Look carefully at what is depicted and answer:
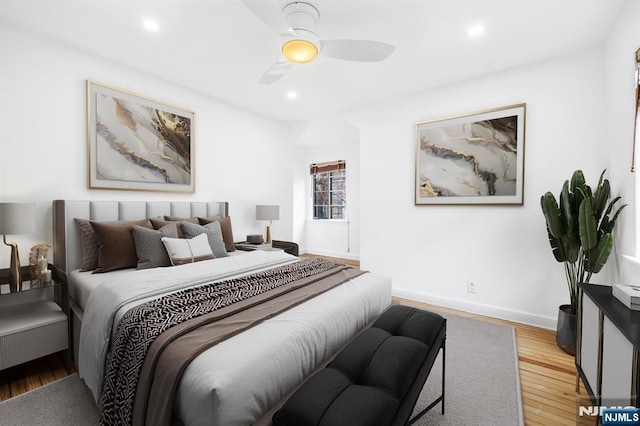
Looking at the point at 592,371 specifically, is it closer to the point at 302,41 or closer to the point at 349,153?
the point at 302,41

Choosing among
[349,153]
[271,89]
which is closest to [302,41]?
[271,89]

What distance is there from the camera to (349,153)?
6.29 meters

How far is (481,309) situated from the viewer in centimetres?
328

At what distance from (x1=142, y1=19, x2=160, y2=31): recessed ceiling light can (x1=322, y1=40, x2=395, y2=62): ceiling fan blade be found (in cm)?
140

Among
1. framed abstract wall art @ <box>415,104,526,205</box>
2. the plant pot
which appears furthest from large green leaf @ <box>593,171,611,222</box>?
the plant pot

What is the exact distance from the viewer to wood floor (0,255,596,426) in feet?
5.78

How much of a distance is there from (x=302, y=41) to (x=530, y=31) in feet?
6.51

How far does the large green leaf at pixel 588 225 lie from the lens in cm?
221

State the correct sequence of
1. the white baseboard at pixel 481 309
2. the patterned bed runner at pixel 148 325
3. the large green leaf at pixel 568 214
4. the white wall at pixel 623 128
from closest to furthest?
the patterned bed runner at pixel 148 325
the white wall at pixel 623 128
the large green leaf at pixel 568 214
the white baseboard at pixel 481 309

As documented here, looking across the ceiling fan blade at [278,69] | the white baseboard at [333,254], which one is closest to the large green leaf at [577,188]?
the ceiling fan blade at [278,69]

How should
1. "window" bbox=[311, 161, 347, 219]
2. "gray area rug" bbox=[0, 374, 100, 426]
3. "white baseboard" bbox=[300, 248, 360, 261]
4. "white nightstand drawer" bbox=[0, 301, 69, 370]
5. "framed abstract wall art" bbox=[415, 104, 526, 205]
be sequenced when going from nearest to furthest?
"gray area rug" bbox=[0, 374, 100, 426] < "white nightstand drawer" bbox=[0, 301, 69, 370] < "framed abstract wall art" bbox=[415, 104, 526, 205] < "white baseboard" bbox=[300, 248, 360, 261] < "window" bbox=[311, 161, 347, 219]

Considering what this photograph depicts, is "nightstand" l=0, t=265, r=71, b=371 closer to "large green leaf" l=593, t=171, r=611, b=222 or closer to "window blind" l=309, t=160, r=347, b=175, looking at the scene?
"large green leaf" l=593, t=171, r=611, b=222

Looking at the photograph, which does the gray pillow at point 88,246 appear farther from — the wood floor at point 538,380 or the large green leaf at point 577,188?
the large green leaf at point 577,188

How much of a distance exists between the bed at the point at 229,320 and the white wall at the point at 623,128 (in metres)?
1.80
